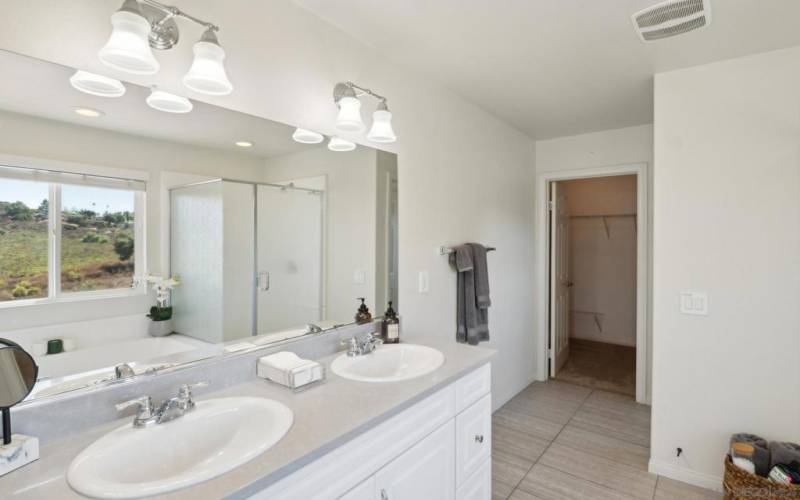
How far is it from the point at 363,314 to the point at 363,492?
94cm

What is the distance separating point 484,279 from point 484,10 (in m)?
1.59

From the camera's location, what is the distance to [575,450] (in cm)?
268


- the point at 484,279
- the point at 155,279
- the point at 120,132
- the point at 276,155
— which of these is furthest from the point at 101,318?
the point at 484,279

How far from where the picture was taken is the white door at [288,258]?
1.66 m

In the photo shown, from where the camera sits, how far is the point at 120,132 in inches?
49.0

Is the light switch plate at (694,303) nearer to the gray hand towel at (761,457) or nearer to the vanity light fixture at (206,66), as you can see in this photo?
the gray hand towel at (761,457)

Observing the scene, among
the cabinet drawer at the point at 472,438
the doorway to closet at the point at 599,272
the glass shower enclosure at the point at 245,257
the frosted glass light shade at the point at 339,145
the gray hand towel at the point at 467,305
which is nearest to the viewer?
the glass shower enclosure at the point at 245,257

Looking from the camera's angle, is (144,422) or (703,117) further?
(703,117)

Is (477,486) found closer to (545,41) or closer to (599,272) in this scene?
(545,41)

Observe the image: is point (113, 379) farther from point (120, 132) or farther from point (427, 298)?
point (427, 298)

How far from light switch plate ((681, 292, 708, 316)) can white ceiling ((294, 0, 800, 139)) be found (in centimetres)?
130

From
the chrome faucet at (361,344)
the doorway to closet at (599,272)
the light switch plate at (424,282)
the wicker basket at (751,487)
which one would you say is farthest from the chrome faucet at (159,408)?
the doorway to closet at (599,272)

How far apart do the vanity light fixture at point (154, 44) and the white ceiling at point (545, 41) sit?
59 cm

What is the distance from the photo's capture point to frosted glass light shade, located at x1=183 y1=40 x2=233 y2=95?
4.21ft
